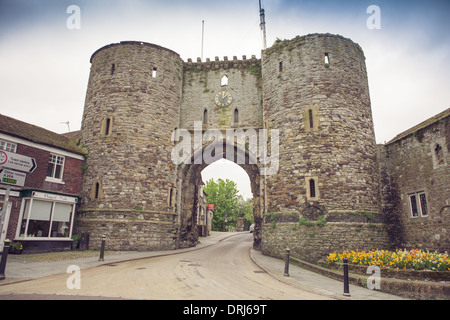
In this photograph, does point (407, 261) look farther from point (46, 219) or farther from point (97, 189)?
point (46, 219)

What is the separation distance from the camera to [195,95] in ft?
63.1

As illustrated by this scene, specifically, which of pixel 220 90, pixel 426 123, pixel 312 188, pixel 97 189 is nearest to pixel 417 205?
pixel 426 123

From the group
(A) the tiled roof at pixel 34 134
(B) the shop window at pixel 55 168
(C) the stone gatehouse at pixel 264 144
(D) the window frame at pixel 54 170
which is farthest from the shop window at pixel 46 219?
(A) the tiled roof at pixel 34 134

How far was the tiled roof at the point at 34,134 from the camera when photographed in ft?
42.6

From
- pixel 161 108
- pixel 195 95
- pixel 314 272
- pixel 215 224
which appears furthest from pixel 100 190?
pixel 215 224

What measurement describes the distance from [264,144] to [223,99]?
15.0 feet

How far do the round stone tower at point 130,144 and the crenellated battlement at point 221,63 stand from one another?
1.65 metres

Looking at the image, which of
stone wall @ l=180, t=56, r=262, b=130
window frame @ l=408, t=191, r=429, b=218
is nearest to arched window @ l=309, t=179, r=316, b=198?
window frame @ l=408, t=191, r=429, b=218

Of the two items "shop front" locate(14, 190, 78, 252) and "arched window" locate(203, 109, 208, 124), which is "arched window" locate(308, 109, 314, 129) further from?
"shop front" locate(14, 190, 78, 252)

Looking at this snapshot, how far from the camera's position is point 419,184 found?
508 inches

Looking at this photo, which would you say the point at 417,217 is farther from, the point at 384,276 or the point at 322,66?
the point at 322,66

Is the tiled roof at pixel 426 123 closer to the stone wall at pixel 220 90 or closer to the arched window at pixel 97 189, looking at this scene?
the stone wall at pixel 220 90

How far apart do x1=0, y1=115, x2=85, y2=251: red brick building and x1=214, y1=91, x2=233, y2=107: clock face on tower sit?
886cm
